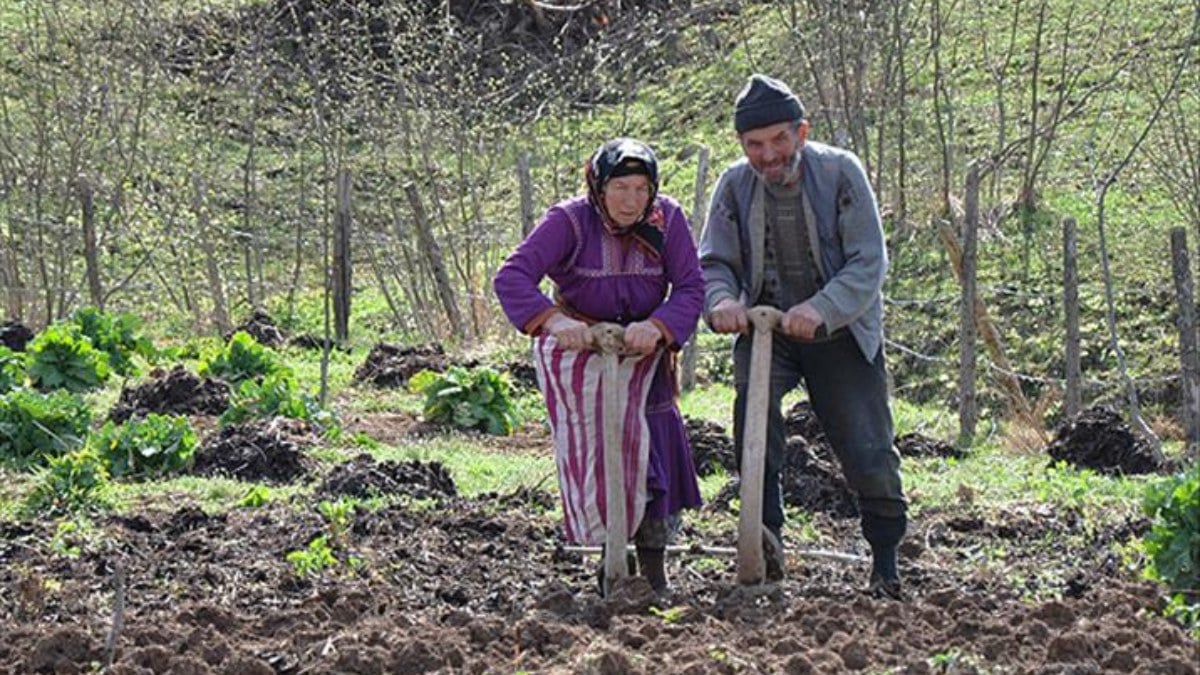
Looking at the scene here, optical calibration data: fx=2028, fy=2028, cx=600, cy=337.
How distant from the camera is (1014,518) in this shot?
8312 millimetres

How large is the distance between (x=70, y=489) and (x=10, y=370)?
14.0ft

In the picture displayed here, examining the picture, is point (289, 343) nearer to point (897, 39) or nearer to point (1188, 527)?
point (897, 39)

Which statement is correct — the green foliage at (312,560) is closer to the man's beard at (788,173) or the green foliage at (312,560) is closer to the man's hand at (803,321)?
the man's hand at (803,321)

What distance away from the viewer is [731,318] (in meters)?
6.48

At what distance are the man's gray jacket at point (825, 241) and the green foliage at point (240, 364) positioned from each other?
305 inches

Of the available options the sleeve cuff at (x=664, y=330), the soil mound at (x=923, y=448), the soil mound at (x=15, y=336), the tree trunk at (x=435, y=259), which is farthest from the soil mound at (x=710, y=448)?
the tree trunk at (x=435, y=259)

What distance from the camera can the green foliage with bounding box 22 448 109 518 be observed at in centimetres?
914

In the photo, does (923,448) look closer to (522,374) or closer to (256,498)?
(522,374)

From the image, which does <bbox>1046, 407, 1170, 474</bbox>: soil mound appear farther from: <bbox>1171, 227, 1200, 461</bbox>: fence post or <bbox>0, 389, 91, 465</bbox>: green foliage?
<bbox>0, 389, 91, 465</bbox>: green foliage

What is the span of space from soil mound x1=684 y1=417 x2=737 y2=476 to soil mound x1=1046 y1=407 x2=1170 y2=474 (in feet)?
5.57

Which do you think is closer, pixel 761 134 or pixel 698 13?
pixel 761 134

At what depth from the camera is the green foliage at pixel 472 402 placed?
41.5 ft

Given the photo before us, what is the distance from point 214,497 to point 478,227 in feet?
29.0

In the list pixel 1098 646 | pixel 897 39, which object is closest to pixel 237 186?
pixel 897 39
